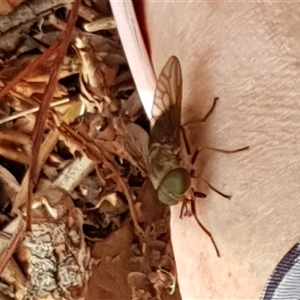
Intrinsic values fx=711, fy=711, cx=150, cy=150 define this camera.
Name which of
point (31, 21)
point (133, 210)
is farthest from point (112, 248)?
point (31, 21)

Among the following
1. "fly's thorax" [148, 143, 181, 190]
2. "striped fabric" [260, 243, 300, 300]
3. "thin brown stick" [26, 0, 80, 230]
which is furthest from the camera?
"thin brown stick" [26, 0, 80, 230]

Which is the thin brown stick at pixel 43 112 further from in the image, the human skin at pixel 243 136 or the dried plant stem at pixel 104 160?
the human skin at pixel 243 136

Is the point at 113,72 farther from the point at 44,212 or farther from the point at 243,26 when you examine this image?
the point at 243,26

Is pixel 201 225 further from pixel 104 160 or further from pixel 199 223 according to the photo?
pixel 104 160

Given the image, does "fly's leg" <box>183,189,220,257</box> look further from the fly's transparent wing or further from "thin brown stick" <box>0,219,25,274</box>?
"thin brown stick" <box>0,219,25,274</box>

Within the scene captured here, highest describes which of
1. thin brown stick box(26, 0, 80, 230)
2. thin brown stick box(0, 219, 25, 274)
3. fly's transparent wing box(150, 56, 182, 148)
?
fly's transparent wing box(150, 56, 182, 148)

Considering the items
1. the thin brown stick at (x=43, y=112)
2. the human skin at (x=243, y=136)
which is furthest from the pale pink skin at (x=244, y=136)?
the thin brown stick at (x=43, y=112)

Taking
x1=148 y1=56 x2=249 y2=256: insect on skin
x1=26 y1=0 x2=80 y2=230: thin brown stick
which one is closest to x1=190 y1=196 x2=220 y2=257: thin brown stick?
x1=148 y1=56 x2=249 y2=256: insect on skin
